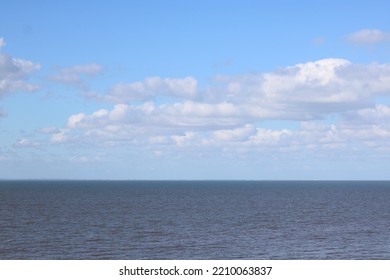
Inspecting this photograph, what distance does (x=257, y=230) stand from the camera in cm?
7200

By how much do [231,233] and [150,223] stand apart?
1644 centimetres

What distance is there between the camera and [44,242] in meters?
60.4
